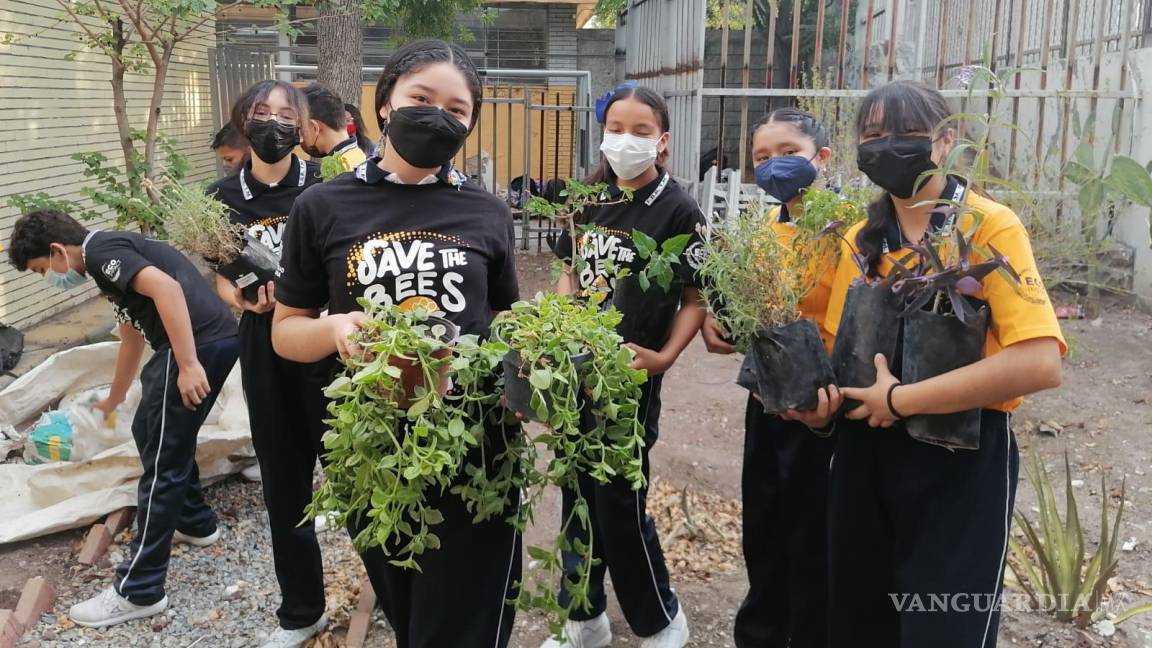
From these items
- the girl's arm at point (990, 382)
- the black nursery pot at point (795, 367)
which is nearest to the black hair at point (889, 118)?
the black nursery pot at point (795, 367)

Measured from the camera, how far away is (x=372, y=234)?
215 centimetres

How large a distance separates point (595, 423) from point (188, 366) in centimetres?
221

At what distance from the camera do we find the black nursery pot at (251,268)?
10.5 feet

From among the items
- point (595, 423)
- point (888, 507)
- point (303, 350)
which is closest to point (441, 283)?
point (303, 350)

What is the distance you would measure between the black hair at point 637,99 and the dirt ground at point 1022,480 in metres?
1.72

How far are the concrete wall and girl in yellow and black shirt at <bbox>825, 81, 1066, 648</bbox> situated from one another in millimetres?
5681

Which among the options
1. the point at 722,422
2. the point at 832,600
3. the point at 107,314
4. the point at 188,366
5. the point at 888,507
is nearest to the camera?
the point at 888,507

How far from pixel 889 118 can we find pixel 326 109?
8.88 feet

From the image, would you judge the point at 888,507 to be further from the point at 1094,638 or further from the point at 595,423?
the point at 1094,638

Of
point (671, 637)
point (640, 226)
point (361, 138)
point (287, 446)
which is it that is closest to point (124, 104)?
point (361, 138)

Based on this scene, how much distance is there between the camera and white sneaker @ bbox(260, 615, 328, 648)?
3.34m

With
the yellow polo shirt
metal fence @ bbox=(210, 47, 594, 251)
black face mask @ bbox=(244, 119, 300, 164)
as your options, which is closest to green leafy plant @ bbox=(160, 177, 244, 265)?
black face mask @ bbox=(244, 119, 300, 164)

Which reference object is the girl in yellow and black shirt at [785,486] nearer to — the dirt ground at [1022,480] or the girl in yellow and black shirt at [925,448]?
the girl in yellow and black shirt at [925,448]

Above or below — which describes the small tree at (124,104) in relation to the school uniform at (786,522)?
above
